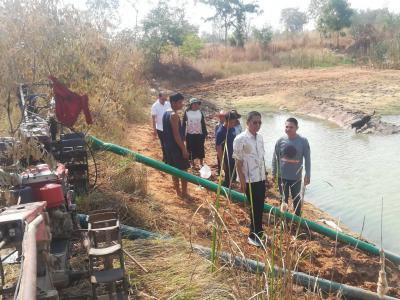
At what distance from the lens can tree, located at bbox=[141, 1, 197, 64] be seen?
26.3 metres

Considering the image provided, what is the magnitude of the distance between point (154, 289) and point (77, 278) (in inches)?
26.2

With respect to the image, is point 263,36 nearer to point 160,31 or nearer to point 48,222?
point 160,31

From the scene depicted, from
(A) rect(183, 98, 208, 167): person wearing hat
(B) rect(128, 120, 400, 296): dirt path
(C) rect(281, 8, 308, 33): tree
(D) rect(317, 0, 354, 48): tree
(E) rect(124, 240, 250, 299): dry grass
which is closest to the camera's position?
(E) rect(124, 240, 250, 299): dry grass

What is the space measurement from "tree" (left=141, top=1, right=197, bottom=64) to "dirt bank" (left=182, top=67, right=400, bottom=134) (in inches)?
126

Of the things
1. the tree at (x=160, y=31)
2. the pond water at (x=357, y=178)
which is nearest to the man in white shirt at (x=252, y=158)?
the pond water at (x=357, y=178)

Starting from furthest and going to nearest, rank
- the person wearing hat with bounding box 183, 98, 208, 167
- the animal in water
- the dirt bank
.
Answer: the dirt bank
the animal in water
the person wearing hat with bounding box 183, 98, 208, 167

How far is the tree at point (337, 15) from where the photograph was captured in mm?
34062

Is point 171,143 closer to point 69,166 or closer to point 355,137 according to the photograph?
point 69,166

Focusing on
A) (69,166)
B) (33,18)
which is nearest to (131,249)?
(69,166)

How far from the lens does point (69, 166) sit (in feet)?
15.6

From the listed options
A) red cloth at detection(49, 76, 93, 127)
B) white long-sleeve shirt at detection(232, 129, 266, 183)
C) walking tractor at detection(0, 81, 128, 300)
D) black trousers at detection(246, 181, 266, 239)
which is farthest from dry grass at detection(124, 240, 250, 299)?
red cloth at detection(49, 76, 93, 127)

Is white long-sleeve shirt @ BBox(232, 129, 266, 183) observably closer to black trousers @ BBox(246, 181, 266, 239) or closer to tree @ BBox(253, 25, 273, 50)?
black trousers @ BBox(246, 181, 266, 239)

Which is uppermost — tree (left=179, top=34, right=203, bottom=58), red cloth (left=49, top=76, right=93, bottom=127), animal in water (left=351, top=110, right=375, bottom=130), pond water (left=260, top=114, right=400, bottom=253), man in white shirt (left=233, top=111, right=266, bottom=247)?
tree (left=179, top=34, right=203, bottom=58)

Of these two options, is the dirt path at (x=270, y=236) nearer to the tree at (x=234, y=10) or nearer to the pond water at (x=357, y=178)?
the pond water at (x=357, y=178)
